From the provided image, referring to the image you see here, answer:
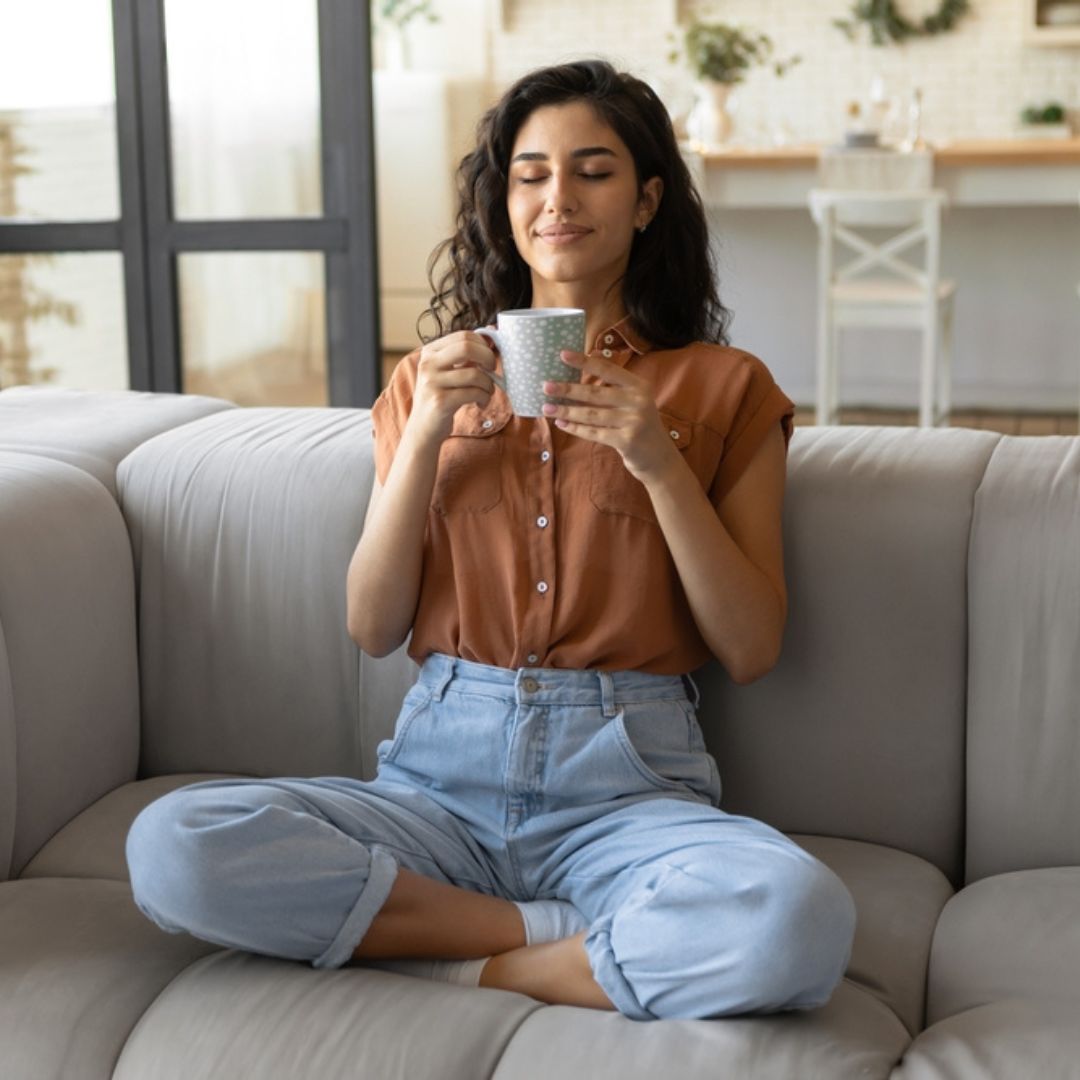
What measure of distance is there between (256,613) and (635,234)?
601 millimetres

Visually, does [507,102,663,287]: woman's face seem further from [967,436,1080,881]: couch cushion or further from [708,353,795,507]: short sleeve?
[967,436,1080,881]: couch cushion

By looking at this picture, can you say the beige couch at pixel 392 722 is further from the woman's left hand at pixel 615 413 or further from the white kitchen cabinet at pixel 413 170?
the white kitchen cabinet at pixel 413 170

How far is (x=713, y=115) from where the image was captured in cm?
557

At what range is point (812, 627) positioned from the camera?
1718 mm

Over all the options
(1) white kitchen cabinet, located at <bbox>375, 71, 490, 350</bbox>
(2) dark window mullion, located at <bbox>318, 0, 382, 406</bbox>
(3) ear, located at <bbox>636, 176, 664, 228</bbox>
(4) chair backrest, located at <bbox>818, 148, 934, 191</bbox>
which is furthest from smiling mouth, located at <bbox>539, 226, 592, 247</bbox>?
Answer: (1) white kitchen cabinet, located at <bbox>375, 71, 490, 350</bbox>

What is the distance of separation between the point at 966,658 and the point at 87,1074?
36.4 inches

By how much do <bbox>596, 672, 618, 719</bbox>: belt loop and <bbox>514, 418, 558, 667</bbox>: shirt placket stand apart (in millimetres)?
61

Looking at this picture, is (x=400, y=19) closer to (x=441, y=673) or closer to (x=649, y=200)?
(x=649, y=200)

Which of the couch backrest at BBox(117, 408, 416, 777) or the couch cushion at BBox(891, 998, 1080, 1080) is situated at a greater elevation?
the couch backrest at BBox(117, 408, 416, 777)

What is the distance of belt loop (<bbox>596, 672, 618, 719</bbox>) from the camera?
1546 mm

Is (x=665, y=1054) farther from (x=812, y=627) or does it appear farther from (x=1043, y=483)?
(x=1043, y=483)

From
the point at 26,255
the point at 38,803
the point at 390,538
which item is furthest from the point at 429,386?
the point at 26,255

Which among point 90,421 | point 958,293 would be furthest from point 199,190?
point 958,293

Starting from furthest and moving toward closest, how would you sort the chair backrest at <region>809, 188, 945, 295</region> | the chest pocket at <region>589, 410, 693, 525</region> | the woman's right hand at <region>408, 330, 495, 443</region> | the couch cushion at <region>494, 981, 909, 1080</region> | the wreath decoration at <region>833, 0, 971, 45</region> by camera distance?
the wreath decoration at <region>833, 0, 971, 45</region>
the chair backrest at <region>809, 188, 945, 295</region>
the chest pocket at <region>589, 410, 693, 525</region>
the woman's right hand at <region>408, 330, 495, 443</region>
the couch cushion at <region>494, 981, 909, 1080</region>
